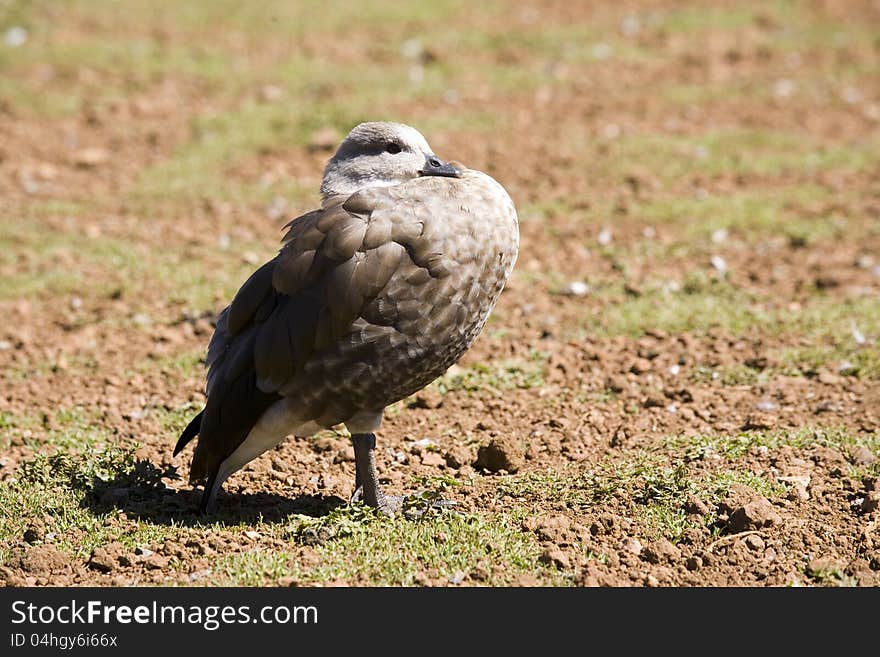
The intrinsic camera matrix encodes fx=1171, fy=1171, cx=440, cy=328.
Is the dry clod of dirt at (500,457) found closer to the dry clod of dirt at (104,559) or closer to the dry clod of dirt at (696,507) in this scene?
the dry clod of dirt at (696,507)

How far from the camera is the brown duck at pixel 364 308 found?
16.4 ft

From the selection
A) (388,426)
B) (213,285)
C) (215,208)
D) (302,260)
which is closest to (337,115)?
(215,208)

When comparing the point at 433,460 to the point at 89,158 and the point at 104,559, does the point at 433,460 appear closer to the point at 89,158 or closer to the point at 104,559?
the point at 104,559

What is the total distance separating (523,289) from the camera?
8.16 m

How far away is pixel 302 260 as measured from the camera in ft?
16.9

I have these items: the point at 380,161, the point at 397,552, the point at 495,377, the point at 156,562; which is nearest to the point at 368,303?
the point at 380,161

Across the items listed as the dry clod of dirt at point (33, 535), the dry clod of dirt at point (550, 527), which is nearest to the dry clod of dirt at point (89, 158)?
the dry clod of dirt at point (33, 535)

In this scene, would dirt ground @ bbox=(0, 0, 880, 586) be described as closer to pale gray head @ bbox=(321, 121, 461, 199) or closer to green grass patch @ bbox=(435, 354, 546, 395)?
green grass patch @ bbox=(435, 354, 546, 395)

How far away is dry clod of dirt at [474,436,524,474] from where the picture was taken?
19.0 ft

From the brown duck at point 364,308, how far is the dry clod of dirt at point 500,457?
66cm

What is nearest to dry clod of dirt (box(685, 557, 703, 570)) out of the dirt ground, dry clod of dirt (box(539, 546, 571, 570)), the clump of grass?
the dirt ground

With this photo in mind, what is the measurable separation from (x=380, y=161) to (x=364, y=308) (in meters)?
0.83

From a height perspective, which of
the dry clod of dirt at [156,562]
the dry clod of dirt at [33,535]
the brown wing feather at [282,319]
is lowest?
the dry clod of dirt at [33,535]
